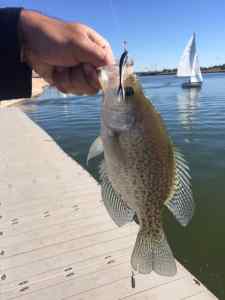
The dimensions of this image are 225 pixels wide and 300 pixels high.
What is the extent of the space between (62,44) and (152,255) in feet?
3.93

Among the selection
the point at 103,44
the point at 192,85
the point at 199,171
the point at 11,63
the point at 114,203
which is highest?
the point at 103,44

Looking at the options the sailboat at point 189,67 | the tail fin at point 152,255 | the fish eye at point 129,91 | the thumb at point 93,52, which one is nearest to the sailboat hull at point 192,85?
the sailboat at point 189,67

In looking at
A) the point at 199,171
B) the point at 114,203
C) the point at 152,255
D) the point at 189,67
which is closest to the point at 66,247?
the point at 152,255

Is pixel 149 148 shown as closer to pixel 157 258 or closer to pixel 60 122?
pixel 157 258

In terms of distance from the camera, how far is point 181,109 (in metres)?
23.9

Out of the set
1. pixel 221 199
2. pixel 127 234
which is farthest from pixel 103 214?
pixel 221 199

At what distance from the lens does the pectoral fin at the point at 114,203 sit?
6.01 ft

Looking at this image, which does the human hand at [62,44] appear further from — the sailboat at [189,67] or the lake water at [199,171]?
the sailboat at [189,67]

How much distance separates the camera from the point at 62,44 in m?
1.78

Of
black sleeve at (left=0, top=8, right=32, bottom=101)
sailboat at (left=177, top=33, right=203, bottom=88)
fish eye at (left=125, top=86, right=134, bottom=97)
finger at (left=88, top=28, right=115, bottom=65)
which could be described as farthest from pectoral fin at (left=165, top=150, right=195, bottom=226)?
sailboat at (left=177, top=33, right=203, bottom=88)

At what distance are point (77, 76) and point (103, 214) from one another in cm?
386

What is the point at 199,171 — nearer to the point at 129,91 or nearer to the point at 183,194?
the point at 183,194

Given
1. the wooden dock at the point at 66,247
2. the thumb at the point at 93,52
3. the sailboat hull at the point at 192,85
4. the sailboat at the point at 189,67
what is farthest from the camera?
the sailboat at the point at 189,67

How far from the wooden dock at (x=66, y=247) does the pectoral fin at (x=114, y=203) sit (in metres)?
2.07
